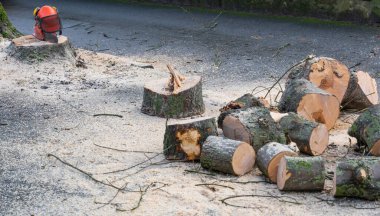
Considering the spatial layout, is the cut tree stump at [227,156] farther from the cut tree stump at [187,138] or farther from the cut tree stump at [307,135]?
the cut tree stump at [307,135]

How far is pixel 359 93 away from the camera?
6.62 m

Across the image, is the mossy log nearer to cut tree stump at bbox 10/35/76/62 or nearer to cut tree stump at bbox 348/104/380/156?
cut tree stump at bbox 348/104/380/156

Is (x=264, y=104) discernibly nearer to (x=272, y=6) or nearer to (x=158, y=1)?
(x=272, y=6)

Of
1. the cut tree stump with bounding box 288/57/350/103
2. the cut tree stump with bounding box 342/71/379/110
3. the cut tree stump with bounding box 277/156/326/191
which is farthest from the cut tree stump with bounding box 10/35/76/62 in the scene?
the cut tree stump with bounding box 277/156/326/191

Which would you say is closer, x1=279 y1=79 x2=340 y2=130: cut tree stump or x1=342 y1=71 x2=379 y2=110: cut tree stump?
x1=279 y1=79 x2=340 y2=130: cut tree stump

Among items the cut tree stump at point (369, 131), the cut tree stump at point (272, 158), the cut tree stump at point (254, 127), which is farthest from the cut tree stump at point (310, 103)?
the cut tree stump at point (272, 158)

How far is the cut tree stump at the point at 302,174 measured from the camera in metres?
4.47

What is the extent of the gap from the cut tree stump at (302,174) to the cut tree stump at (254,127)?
590 mm

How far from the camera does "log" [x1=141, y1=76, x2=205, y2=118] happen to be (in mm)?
6332

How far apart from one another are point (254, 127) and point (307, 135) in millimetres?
457

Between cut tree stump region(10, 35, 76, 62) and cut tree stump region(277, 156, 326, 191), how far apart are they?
4.63 meters

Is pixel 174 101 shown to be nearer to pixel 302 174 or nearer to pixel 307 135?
pixel 307 135

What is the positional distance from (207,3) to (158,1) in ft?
4.75

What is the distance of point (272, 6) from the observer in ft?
39.4
